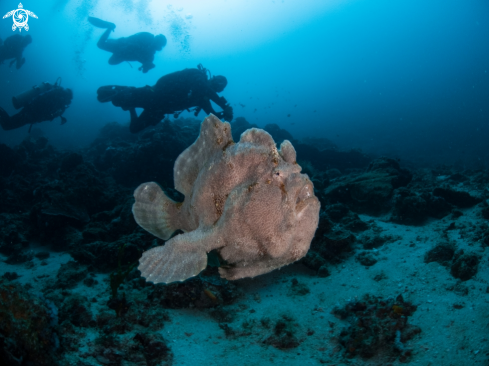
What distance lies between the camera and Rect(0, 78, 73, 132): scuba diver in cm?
1533

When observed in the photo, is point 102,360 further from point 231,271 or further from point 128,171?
point 128,171

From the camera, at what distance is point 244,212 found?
7.07ft

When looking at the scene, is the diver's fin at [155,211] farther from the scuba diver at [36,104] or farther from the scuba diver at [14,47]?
the scuba diver at [14,47]

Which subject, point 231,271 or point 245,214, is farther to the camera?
point 231,271

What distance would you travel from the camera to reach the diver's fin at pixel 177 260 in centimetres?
221

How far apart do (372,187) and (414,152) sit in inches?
1138

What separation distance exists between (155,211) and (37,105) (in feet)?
56.3

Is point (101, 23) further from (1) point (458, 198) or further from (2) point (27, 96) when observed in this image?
(1) point (458, 198)

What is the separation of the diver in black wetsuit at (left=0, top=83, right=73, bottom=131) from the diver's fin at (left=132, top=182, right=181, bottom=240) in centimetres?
1664

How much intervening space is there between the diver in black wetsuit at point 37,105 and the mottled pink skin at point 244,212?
17472mm

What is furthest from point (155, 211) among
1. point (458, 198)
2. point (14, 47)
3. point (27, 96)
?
point (14, 47)

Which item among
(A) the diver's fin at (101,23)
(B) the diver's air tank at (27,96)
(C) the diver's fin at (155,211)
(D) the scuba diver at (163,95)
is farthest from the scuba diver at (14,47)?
(C) the diver's fin at (155,211)

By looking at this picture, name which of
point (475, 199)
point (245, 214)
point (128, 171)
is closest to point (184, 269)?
point (245, 214)

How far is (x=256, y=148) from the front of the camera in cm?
236
